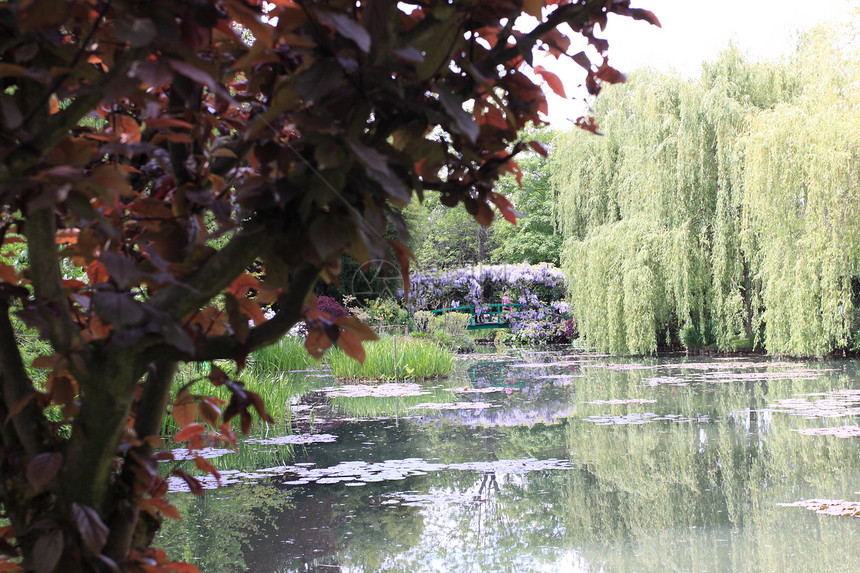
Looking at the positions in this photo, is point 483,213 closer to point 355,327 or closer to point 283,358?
point 355,327

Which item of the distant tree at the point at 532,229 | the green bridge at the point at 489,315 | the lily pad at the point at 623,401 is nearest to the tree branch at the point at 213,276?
the lily pad at the point at 623,401

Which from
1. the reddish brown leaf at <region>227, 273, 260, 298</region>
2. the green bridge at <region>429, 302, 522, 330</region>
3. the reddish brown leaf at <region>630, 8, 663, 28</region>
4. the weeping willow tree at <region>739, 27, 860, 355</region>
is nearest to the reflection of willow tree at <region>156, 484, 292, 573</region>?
the reddish brown leaf at <region>227, 273, 260, 298</region>

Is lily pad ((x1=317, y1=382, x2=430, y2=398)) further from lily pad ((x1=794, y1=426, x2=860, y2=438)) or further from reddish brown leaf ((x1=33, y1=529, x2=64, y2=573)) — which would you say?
reddish brown leaf ((x1=33, y1=529, x2=64, y2=573))

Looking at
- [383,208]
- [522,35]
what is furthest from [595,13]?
[383,208]

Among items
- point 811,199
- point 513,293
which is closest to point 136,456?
point 811,199

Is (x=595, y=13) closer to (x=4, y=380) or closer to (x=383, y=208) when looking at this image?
(x=383, y=208)

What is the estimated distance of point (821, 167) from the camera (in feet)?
23.4

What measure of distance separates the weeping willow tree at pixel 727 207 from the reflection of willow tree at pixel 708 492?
3302 mm

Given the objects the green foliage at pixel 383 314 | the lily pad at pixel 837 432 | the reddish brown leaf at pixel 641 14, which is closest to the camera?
the reddish brown leaf at pixel 641 14

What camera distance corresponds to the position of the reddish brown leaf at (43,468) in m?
0.68

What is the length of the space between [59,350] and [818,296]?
8371 mm

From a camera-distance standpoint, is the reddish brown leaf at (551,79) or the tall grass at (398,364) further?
the tall grass at (398,364)

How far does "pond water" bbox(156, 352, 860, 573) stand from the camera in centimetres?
234

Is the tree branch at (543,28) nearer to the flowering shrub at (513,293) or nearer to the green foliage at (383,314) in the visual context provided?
the green foliage at (383,314)
